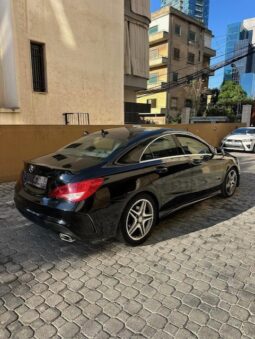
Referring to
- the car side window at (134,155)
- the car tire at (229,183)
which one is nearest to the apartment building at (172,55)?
the car tire at (229,183)

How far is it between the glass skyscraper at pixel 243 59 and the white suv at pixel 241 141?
33631mm

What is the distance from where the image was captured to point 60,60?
10672 millimetres

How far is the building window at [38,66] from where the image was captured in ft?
33.3

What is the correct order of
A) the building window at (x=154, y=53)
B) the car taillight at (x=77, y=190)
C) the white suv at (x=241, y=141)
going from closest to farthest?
1. the car taillight at (x=77, y=190)
2. the white suv at (x=241, y=141)
3. the building window at (x=154, y=53)

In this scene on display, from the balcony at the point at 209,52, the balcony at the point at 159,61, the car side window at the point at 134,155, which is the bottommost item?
the car side window at the point at 134,155

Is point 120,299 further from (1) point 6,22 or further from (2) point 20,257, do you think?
(1) point 6,22

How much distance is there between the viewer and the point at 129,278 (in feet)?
9.10

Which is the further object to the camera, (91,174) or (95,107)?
(95,107)

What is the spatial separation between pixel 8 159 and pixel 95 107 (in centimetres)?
654

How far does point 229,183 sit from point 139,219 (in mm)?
2769

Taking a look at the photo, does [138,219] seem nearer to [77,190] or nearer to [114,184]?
[114,184]

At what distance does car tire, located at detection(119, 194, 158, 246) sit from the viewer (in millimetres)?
3207

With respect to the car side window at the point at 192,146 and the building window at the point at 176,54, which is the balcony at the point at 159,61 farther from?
the car side window at the point at 192,146

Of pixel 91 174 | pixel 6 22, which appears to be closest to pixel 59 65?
pixel 6 22
